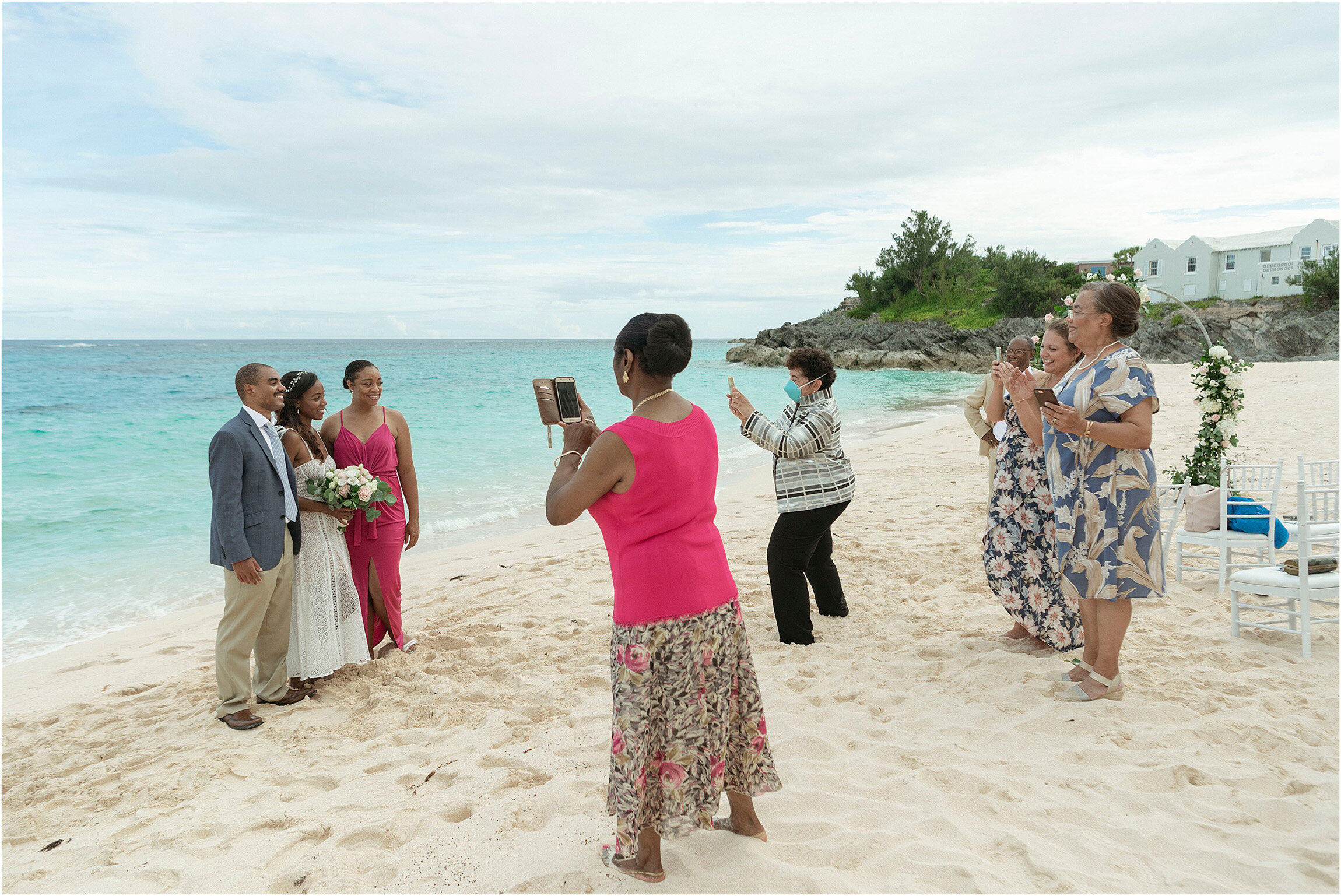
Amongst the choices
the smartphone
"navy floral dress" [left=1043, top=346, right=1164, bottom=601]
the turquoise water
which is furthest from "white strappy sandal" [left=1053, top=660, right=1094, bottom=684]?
the turquoise water

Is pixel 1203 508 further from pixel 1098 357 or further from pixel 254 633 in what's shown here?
pixel 254 633

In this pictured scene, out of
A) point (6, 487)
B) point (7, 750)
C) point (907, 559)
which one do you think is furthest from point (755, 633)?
point (6, 487)

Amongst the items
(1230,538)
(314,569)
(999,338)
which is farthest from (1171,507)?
(999,338)

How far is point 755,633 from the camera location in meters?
5.19

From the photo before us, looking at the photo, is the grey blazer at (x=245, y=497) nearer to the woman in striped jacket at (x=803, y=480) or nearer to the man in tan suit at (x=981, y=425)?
the woman in striped jacket at (x=803, y=480)

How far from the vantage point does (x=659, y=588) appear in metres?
2.45

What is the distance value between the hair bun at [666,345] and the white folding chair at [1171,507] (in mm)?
4904

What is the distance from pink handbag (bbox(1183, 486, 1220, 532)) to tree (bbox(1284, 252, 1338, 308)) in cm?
4192

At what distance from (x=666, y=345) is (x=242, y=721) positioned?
11.2 feet

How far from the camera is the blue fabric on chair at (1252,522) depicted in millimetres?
5270

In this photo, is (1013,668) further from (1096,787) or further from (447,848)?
(447,848)

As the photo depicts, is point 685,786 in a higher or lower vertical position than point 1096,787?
higher

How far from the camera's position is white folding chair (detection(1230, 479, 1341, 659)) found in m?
4.23

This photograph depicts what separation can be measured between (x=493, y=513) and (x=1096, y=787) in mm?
9323
